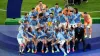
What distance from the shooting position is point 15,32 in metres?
17.6

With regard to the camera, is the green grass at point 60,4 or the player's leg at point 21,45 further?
the green grass at point 60,4

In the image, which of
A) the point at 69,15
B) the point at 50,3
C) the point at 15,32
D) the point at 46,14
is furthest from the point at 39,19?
the point at 50,3

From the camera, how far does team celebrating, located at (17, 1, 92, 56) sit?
1469 centimetres

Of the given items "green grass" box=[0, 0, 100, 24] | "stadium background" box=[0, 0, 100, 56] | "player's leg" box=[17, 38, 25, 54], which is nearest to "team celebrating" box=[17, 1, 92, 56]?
"player's leg" box=[17, 38, 25, 54]

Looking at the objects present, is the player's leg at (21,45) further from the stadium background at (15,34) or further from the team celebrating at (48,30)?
the stadium background at (15,34)

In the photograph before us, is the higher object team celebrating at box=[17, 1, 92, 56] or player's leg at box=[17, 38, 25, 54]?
team celebrating at box=[17, 1, 92, 56]

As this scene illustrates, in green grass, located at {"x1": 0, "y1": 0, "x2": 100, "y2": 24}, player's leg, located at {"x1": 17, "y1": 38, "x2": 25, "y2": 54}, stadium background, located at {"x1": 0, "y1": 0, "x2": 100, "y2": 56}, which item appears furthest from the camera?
green grass, located at {"x1": 0, "y1": 0, "x2": 100, "y2": 24}

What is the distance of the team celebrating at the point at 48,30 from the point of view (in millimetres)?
14695

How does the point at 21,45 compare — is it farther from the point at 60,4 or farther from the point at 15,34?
the point at 60,4

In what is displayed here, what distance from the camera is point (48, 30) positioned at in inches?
586

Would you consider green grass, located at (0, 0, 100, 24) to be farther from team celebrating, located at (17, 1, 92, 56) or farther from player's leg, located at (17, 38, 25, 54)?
player's leg, located at (17, 38, 25, 54)

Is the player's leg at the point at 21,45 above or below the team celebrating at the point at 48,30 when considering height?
below

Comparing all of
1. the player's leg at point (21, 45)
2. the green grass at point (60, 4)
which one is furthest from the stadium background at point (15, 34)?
the player's leg at point (21, 45)

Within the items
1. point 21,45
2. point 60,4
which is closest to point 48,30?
point 21,45
